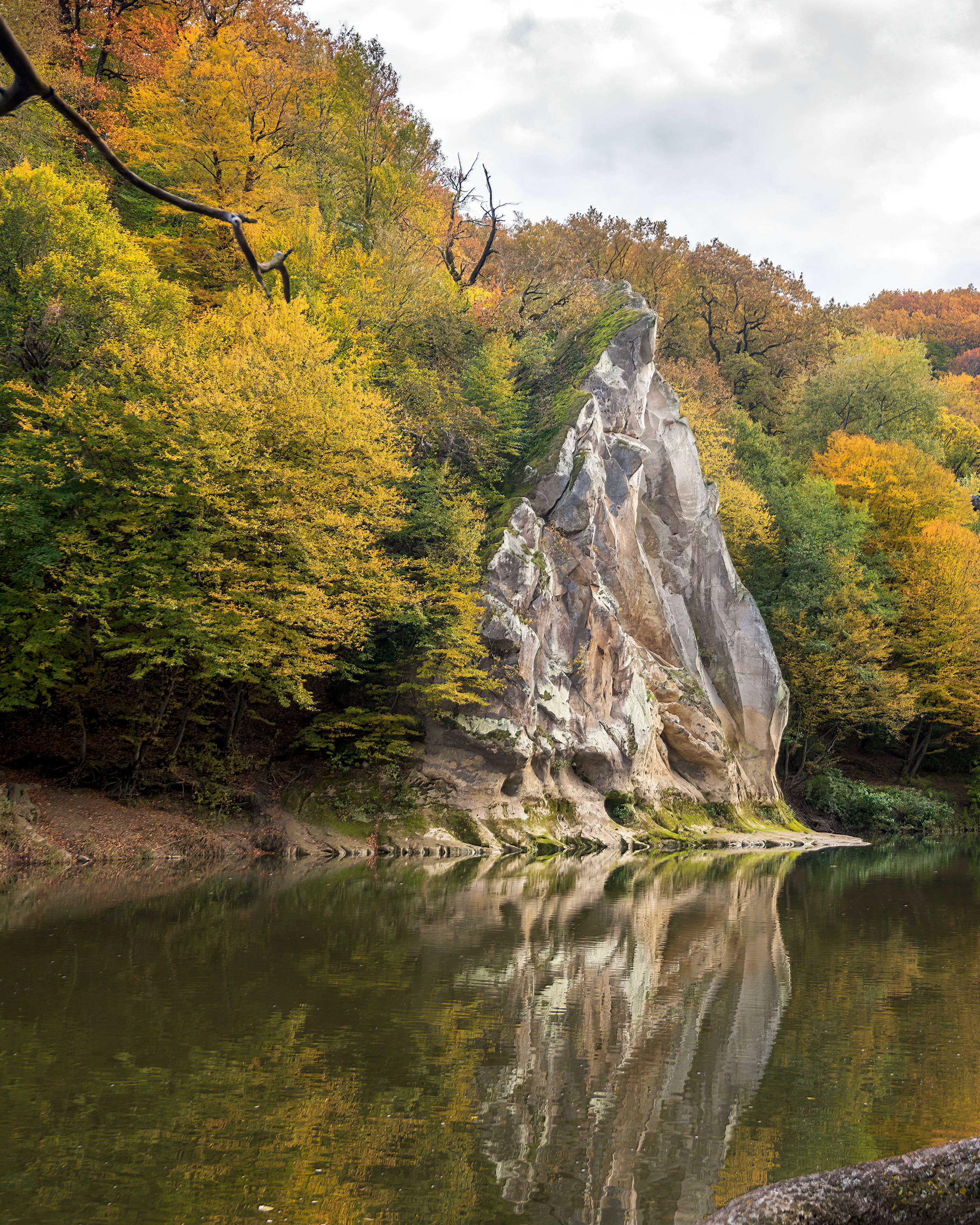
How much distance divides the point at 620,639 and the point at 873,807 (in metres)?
16.3

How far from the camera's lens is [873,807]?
1501 inches

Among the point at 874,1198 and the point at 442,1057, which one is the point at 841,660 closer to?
the point at 442,1057

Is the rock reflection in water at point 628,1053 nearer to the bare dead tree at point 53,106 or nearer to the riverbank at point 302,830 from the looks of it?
the bare dead tree at point 53,106

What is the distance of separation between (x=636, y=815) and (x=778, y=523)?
1884 cm

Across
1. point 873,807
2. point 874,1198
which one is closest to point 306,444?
point 874,1198

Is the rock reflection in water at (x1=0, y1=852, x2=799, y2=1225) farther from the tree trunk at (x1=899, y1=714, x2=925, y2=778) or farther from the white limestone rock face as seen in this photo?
the tree trunk at (x1=899, y1=714, x2=925, y2=778)

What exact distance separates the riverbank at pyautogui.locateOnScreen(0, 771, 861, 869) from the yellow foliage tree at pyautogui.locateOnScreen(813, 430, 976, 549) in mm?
18983

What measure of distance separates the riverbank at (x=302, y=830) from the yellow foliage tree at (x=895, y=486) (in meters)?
19.0

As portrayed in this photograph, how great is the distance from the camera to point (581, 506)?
2975 centimetres

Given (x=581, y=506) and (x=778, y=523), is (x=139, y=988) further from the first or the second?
(x=778, y=523)

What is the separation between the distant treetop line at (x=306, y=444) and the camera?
60.9ft

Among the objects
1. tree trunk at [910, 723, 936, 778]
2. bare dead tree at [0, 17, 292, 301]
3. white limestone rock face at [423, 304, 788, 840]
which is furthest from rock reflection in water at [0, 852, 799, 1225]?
tree trunk at [910, 723, 936, 778]

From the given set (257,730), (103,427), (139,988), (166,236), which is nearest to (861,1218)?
(139,988)

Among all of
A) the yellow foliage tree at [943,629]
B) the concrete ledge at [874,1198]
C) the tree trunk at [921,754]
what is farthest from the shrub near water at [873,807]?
the concrete ledge at [874,1198]
